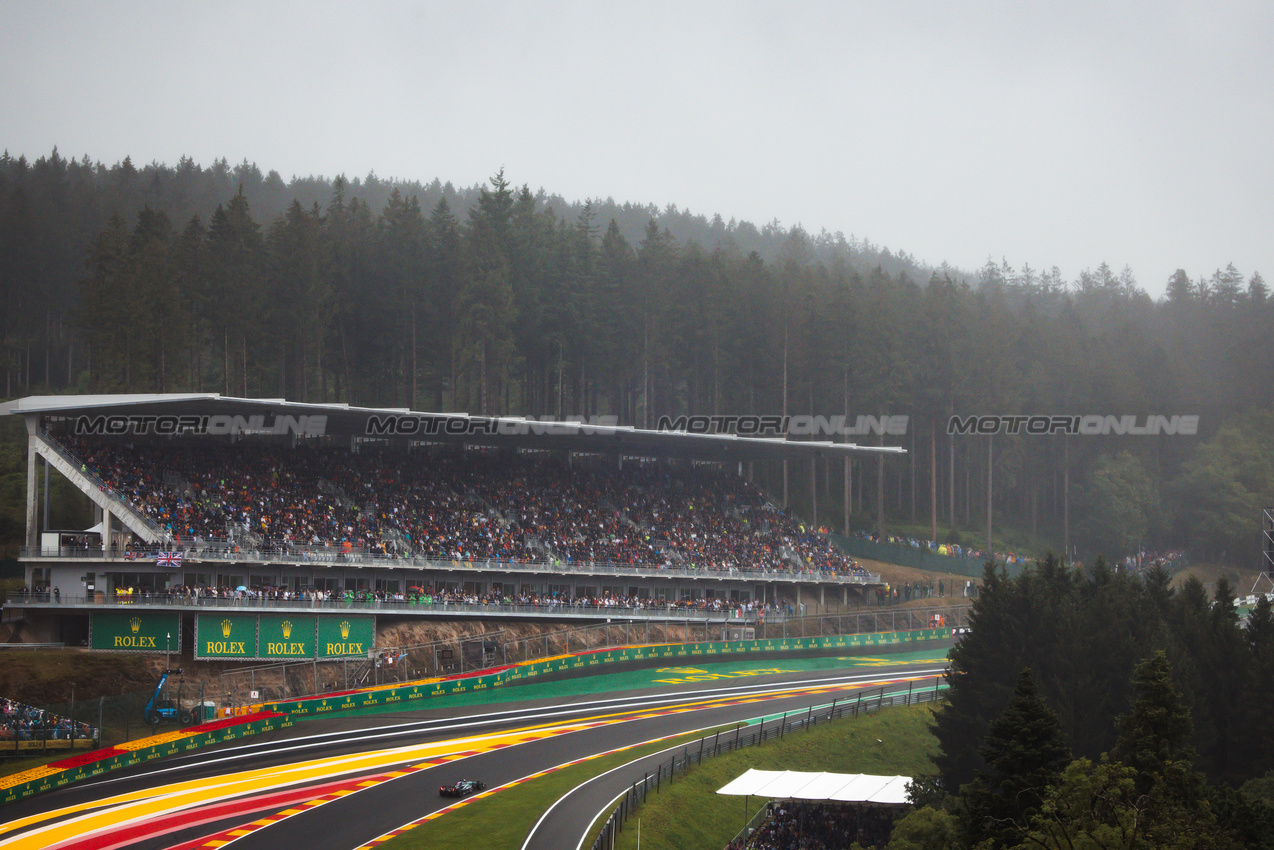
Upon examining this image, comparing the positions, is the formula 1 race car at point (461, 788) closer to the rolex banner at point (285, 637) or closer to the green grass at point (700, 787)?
the green grass at point (700, 787)

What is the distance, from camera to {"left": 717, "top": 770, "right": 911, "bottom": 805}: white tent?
31625 millimetres

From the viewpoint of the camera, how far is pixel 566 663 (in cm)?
4928

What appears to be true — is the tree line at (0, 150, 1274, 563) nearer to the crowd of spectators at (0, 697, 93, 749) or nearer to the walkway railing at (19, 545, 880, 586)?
the walkway railing at (19, 545, 880, 586)

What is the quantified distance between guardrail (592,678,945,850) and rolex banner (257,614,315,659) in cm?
1644

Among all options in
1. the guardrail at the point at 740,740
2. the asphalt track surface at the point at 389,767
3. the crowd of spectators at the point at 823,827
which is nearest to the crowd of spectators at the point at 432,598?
the asphalt track surface at the point at 389,767

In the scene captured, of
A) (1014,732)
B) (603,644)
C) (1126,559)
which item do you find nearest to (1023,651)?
(1014,732)

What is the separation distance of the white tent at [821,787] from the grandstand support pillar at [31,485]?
29.9 m

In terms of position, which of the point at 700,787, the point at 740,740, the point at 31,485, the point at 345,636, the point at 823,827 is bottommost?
the point at 823,827

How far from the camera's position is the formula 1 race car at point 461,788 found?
32.7m

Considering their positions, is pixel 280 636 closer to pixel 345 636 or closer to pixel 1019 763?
pixel 345 636

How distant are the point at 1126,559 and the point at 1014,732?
62436mm

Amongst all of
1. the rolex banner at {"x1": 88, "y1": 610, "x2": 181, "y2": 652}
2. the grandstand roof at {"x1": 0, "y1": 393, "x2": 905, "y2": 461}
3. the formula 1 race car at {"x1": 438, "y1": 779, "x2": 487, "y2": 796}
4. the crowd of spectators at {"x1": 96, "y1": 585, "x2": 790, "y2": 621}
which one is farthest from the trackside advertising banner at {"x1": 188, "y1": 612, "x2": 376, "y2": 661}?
the formula 1 race car at {"x1": 438, "y1": 779, "x2": 487, "y2": 796}

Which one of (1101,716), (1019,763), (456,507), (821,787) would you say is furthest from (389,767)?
(1101,716)

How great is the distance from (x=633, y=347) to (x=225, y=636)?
38.3m
